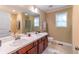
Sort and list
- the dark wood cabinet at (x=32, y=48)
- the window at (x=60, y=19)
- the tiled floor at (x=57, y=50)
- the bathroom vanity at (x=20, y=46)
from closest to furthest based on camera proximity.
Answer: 1. the bathroom vanity at (x=20, y=46)
2. the dark wood cabinet at (x=32, y=48)
3. the tiled floor at (x=57, y=50)
4. the window at (x=60, y=19)

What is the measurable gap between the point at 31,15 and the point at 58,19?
1054mm

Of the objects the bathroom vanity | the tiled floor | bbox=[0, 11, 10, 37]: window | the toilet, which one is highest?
bbox=[0, 11, 10, 37]: window

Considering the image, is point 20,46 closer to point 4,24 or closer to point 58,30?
point 4,24

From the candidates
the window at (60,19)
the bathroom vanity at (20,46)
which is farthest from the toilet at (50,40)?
the bathroom vanity at (20,46)

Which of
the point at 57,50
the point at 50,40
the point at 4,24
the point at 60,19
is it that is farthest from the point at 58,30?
the point at 4,24

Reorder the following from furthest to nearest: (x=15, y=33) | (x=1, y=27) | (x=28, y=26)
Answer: (x=28, y=26) < (x=15, y=33) < (x=1, y=27)

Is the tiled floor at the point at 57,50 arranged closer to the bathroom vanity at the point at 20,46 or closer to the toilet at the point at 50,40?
the toilet at the point at 50,40

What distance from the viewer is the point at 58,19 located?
136 inches

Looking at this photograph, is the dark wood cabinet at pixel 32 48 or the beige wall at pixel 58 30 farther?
the beige wall at pixel 58 30

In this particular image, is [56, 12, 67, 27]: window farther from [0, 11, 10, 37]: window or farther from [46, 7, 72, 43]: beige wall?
[0, 11, 10, 37]: window

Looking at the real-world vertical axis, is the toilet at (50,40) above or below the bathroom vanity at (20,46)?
below

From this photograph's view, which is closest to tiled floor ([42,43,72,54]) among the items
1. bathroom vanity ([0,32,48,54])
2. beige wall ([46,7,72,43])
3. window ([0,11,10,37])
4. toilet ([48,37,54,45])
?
toilet ([48,37,54,45])

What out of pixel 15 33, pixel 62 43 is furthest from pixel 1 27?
pixel 62 43
